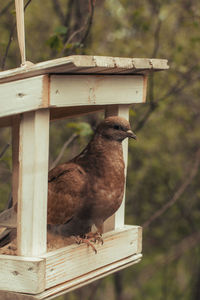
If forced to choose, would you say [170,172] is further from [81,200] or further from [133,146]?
[81,200]

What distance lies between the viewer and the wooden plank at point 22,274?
2461 mm

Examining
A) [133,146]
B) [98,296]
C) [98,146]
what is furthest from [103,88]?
[98,296]

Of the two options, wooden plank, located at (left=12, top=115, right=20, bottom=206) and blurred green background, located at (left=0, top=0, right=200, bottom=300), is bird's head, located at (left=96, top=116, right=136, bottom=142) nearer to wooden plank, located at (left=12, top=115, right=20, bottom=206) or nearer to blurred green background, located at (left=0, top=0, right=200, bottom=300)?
wooden plank, located at (left=12, top=115, right=20, bottom=206)

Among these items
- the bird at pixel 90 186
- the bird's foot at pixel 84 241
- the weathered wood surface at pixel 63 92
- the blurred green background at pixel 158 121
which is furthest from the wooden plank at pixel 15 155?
the blurred green background at pixel 158 121

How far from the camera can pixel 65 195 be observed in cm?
274

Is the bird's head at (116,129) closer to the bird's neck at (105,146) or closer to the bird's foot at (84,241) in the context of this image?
the bird's neck at (105,146)

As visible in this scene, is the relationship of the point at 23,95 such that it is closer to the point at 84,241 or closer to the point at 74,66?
the point at 74,66

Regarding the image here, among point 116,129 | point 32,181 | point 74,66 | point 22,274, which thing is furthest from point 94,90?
point 22,274

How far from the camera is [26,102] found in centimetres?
240

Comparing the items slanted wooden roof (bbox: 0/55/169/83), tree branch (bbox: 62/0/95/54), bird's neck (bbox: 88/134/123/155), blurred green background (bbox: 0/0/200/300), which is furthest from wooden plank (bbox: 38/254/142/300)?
blurred green background (bbox: 0/0/200/300)

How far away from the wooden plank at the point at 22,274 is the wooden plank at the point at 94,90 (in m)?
0.68

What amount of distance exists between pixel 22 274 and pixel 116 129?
2.87 feet

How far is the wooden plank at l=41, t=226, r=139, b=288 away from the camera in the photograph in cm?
257

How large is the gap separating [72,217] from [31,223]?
1.14 ft
